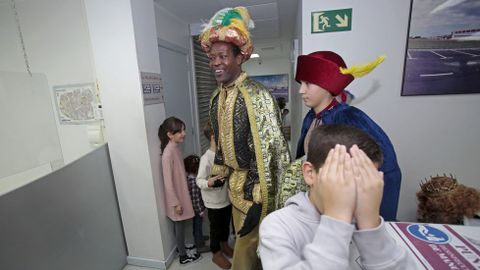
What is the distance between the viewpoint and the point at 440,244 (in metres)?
0.66

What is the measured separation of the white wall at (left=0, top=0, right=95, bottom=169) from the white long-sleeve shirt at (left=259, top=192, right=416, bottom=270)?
1.79 meters

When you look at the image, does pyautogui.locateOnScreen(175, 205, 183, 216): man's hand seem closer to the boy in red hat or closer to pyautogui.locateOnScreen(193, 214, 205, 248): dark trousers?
pyautogui.locateOnScreen(193, 214, 205, 248): dark trousers

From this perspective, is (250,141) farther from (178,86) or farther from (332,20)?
(178,86)

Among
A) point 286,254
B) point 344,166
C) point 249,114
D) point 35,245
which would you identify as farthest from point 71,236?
point 344,166

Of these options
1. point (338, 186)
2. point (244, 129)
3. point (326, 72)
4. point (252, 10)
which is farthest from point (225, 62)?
point (252, 10)

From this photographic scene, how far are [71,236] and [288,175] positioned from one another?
1353 mm

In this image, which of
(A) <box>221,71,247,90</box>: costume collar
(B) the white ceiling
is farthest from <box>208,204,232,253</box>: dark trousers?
(B) the white ceiling

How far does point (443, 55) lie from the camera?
1305 mm

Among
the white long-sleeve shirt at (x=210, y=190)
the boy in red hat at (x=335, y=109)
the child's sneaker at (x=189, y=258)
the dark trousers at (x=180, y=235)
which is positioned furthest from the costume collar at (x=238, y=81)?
the child's sneaker at (x=189, y=258)

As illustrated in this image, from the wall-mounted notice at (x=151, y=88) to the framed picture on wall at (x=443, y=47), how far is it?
1620 millimetres

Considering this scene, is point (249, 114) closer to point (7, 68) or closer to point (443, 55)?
point (443, 55)

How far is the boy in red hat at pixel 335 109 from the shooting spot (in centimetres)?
93

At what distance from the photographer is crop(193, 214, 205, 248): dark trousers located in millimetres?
2017

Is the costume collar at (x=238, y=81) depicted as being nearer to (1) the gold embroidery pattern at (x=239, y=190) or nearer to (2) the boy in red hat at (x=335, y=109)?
(2) the boy in red hat at (x=335, y=109)
